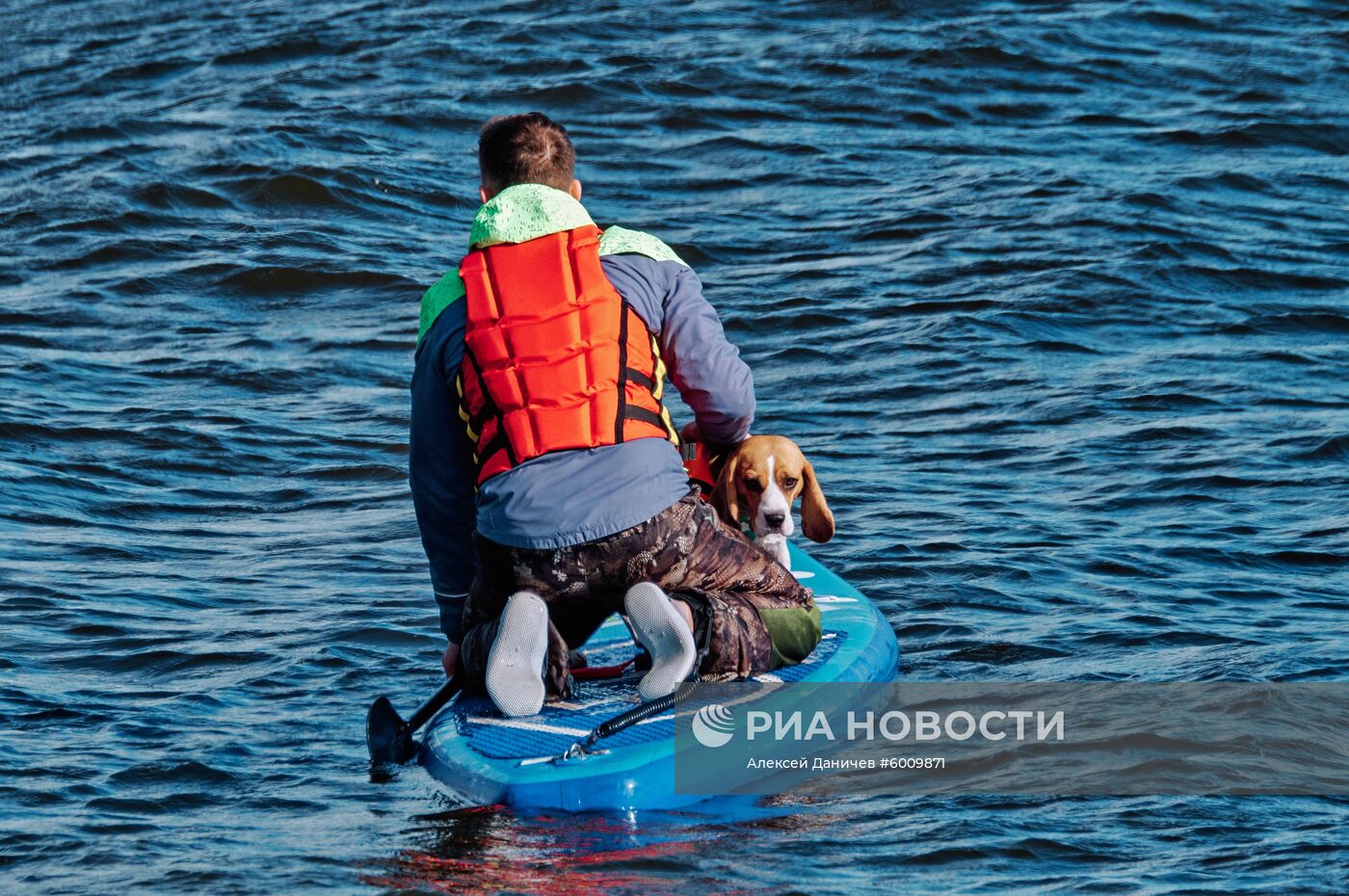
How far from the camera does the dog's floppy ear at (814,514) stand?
18.9 ft

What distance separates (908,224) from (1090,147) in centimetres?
227

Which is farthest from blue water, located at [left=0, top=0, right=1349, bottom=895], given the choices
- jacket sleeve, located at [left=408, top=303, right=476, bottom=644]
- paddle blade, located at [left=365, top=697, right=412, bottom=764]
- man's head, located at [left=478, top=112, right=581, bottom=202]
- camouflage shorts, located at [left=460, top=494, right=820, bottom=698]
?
man's head, located at [left=478, top=112, right=581, bottom=202]

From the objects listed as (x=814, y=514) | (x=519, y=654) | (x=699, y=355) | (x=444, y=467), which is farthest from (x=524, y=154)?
(x=814, y=514)

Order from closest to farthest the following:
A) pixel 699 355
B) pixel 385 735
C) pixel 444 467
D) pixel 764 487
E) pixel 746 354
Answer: pixel 699 355, pixel 444 467, pixel 385 735, pixel 764 487, pixel 746 354

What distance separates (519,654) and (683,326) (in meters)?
0.98

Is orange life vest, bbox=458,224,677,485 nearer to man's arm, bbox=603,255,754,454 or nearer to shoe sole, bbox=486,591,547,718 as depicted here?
man's arm, bbox=603,255,754,454

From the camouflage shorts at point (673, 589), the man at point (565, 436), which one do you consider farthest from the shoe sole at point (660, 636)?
the camouflage shorts at point (673, 589)

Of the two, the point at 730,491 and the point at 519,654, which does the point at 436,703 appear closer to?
the point at 519,654

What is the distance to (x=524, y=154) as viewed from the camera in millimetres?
4883

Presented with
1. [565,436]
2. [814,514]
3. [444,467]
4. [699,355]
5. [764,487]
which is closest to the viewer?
[565,436]

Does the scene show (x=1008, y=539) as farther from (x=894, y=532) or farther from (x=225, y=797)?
(x=225, y=797)

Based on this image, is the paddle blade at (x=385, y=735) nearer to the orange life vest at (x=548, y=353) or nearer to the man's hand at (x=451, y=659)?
the man's hand at (x=451, y=659)

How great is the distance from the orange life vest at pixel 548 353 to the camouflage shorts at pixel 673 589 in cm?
26

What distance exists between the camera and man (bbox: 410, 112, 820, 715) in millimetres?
4688
